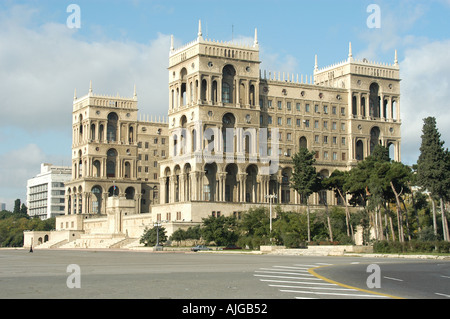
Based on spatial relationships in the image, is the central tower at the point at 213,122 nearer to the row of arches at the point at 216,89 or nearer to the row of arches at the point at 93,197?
the row of arches at the point at 216,89

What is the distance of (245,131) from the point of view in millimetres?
108438

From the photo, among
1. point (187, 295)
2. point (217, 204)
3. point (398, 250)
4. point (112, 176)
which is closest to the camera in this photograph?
point (187, 295)

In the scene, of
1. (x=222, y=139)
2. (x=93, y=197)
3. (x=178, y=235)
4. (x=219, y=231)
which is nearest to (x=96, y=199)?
(x=93, y=197)

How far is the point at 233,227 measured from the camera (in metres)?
99.8

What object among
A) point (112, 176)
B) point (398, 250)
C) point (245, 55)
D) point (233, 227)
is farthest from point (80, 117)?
point (398, 250)

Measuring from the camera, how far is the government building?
104938 mm

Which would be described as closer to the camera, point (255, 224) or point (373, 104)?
point (255, 224)

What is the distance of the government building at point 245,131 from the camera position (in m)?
105

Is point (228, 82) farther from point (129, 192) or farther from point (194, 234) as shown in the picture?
point (129, 192)

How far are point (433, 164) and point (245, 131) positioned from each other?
42.6m

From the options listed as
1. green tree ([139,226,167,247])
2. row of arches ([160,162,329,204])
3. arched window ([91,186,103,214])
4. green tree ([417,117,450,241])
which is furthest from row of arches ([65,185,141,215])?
green tree ([417,117,450,241])

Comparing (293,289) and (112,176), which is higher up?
(112,176)
